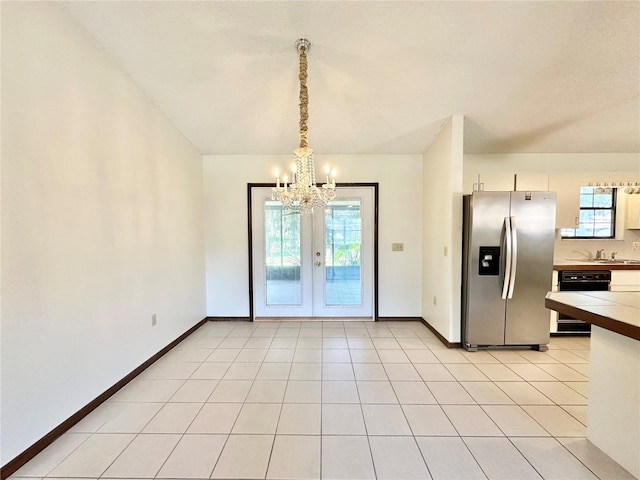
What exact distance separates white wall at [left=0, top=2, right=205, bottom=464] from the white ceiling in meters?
0.41

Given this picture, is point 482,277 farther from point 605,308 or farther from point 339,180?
point 339,180

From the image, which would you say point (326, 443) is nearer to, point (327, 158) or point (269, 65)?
point (269, 65)

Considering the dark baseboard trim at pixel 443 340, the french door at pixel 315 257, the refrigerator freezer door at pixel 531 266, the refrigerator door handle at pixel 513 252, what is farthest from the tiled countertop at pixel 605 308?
the french door at pixel 315 257

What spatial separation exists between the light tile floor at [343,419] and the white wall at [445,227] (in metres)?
0.47

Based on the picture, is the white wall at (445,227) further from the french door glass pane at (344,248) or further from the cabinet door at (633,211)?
the cabinet door at (633,211)

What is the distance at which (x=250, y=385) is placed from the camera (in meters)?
2.40

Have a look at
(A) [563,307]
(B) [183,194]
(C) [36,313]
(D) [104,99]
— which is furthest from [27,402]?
(A) [563,307]

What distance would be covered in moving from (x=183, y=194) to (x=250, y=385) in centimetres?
238

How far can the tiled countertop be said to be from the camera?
1417 millimetres

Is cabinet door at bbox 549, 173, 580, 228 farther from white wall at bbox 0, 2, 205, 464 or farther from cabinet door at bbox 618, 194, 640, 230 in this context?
white wall at bbox 0, 2, 205, 464

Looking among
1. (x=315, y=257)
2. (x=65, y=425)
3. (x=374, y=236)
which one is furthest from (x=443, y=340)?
(x=65, y=425)

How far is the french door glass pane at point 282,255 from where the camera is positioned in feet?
13.6

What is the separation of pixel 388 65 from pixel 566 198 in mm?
2905

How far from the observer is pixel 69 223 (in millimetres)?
1883
